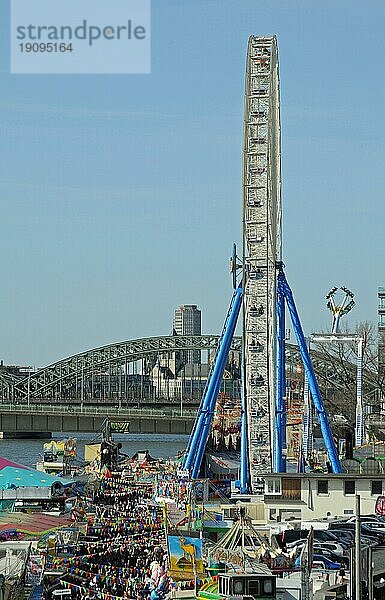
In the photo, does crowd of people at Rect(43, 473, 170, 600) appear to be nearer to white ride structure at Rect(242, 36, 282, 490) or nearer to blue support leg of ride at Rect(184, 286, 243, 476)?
white ride structure at Rect(242, 36, 282, 490)

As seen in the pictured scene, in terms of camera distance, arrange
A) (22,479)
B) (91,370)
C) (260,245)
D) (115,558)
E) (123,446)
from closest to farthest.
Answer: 1. (115,558)
2. (260,245)
3. (22,479)
4. (123,446)
5. (91,370)

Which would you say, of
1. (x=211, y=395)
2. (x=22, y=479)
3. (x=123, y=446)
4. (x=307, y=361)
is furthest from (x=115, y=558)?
(x=123, y=446)

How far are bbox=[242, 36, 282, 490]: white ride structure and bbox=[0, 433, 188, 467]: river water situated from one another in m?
34.0

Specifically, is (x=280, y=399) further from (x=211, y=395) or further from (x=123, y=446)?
(x=123, y=446)

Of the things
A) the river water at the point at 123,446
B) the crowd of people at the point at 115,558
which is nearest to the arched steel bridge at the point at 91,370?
the river water at the point at 123,446

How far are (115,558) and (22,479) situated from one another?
80.9 feet

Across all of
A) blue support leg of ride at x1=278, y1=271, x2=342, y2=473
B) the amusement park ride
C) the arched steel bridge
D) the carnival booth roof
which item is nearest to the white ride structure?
the amusement park ride

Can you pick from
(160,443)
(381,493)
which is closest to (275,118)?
(381,493)

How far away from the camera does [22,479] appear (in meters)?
56.4

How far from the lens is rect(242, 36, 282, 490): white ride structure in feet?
175

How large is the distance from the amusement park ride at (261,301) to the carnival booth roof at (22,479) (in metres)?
5.32

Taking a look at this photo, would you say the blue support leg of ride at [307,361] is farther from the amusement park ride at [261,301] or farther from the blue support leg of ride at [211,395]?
the blue support leg of ride at [211,395]

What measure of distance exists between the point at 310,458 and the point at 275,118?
15.2 metres

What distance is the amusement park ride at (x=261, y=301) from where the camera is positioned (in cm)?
5328
